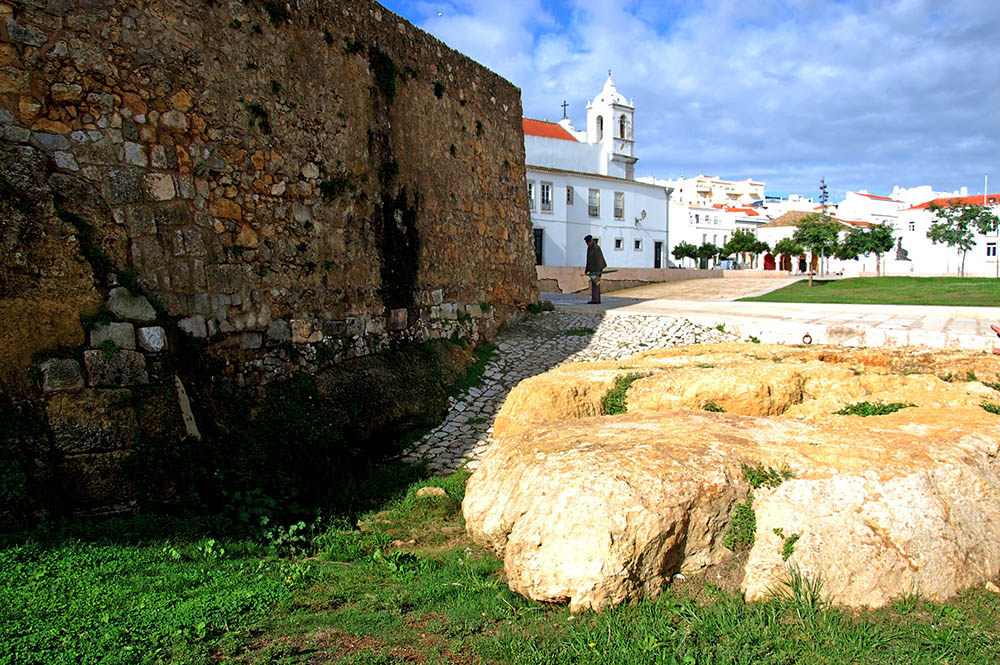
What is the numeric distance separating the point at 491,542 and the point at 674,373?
2.38 meters

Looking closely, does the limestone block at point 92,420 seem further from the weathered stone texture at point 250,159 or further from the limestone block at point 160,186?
the limestone block at point 160,186

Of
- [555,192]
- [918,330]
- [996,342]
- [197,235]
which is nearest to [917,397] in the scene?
[996,342]

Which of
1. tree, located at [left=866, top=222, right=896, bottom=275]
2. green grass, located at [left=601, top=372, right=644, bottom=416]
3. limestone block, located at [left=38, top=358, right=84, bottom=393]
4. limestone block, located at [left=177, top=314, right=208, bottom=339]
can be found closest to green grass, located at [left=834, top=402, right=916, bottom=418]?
green grass, located at [left=601, top=372, right=644, bottom=416]

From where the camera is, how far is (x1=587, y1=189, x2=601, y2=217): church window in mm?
40688

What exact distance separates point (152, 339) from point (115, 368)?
0.41 metres

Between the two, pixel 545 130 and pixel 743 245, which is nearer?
pixel 545 130

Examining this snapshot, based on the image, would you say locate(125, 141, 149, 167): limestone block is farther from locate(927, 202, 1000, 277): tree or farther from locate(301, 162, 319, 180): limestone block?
locate(927, 202, 1000, 277): tree

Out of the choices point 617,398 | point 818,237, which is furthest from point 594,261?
point 818,237

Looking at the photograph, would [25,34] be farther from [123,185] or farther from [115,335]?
[115,335]

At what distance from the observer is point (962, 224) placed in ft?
143

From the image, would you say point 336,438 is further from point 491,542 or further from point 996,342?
point 996,342

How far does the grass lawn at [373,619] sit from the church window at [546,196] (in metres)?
35.0


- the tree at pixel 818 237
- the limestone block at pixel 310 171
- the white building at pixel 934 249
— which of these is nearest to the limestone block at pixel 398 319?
the limestone block at pixel 310 171

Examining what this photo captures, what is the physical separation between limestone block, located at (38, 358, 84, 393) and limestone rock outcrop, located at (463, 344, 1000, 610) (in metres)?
2.77
